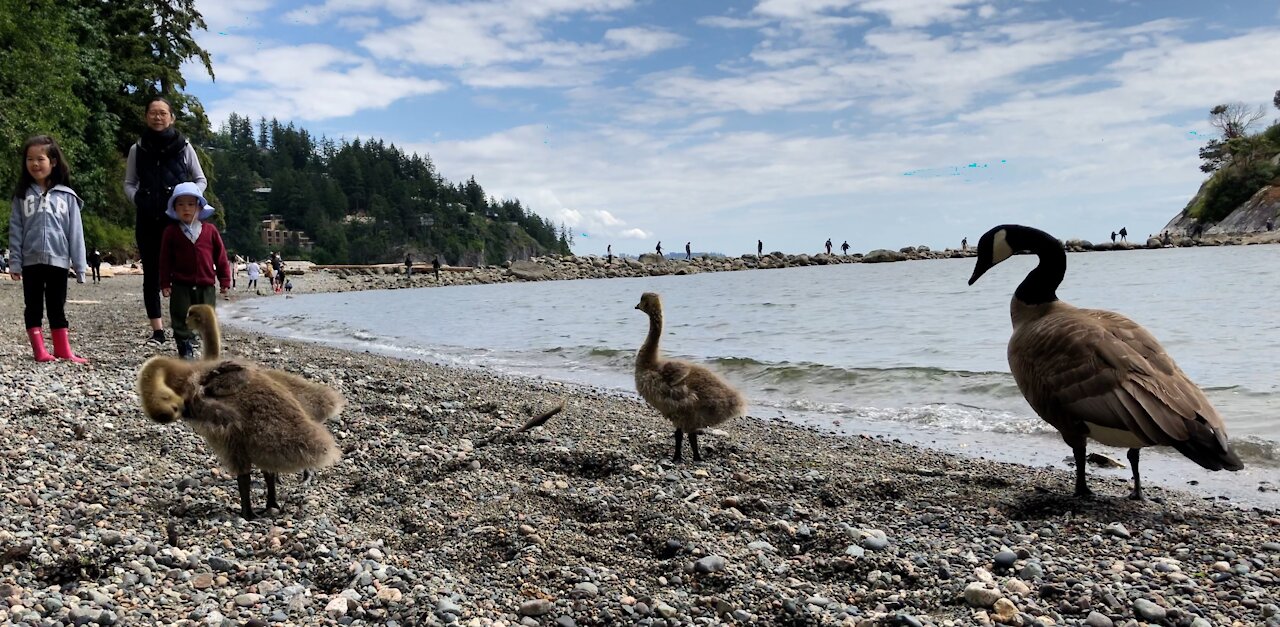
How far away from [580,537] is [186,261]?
6.68m

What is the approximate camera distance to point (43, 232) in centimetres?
939

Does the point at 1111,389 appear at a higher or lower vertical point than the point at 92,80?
lower

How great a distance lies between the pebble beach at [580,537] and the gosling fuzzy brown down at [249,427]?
38 cm

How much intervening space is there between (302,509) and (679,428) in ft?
10.9

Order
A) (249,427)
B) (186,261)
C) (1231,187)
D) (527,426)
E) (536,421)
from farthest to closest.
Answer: (1231,187)
(186,261)
(536,421)
(527,426)
(249,427)

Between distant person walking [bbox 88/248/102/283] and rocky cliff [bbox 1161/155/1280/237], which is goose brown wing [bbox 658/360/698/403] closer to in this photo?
distant person walking [bbox 88/248/102/283]

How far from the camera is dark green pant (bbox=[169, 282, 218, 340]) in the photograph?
9164mm

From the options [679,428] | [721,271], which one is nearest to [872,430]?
[679,428]

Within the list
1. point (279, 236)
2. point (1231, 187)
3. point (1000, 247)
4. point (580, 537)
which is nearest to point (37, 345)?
point (580, 537)

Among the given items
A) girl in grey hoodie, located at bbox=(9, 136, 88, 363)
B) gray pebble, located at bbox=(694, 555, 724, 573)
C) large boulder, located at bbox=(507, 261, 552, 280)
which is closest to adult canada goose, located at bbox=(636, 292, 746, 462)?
gray pebble, located at bbox=(694, 555, 724, 573)

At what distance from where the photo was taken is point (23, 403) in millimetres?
7145

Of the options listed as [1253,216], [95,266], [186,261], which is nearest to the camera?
[186,261]

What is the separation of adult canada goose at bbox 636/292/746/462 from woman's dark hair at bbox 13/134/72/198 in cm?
773

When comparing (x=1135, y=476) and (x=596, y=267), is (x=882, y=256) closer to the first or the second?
(x=596, y=267)
